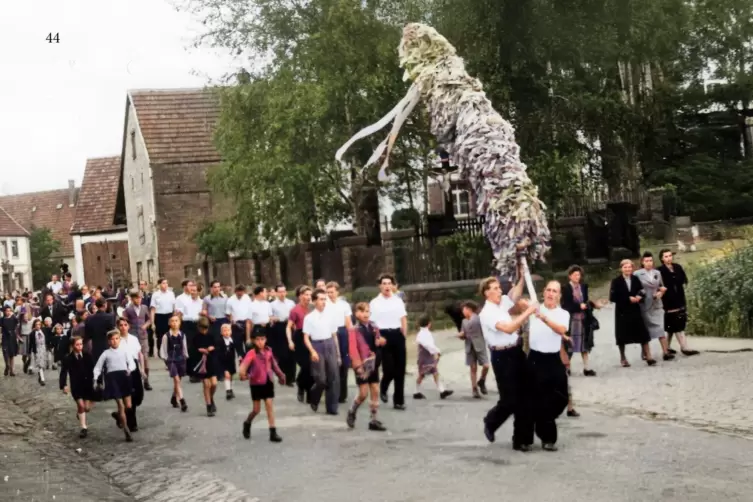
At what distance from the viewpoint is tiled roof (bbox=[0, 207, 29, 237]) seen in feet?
277

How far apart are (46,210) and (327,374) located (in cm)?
8213

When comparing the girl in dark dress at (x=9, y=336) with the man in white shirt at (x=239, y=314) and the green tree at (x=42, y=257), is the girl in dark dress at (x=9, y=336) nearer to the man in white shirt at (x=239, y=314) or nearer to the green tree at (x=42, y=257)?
the man in white shirt at (x=239, y=314)

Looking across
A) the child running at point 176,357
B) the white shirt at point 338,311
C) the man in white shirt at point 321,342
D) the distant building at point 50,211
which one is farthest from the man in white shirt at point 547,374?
the distant building at point 50,211

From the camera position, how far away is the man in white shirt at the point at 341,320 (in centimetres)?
1490

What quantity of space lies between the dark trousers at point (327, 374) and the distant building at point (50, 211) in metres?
77.0

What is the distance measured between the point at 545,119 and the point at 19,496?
21.0 meters

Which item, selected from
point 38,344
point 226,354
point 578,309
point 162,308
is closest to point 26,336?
point 38,344

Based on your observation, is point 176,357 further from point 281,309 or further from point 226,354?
point 281,309

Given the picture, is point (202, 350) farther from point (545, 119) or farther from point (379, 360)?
point (545, 119)

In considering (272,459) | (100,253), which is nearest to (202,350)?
(272,459)

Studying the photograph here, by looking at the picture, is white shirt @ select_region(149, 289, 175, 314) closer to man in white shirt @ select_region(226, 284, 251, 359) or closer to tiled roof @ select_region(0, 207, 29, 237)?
man in white shirt @ select_region(226, 284, 251, 359)

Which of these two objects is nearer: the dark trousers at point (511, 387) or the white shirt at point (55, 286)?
the dark trousers at point (511, 387)

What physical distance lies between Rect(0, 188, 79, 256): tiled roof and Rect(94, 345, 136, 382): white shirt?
77.2 meters

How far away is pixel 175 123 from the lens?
51.4 meters
